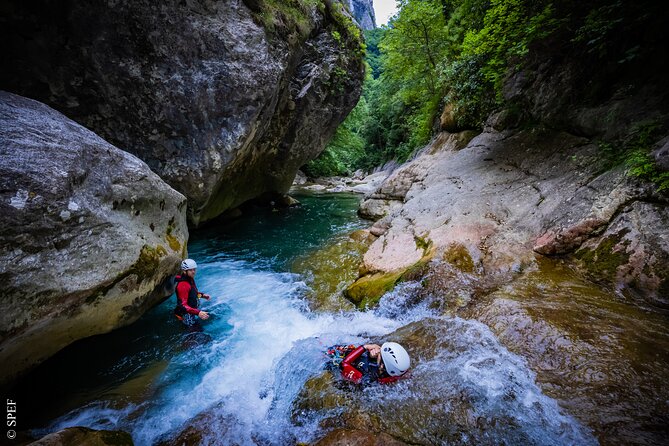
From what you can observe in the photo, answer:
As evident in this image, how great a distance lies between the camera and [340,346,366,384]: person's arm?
4078 mm

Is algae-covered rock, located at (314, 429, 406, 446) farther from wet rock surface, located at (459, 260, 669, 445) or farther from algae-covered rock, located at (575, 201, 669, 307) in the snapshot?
algae-covered rock, located at (575, 201, 669, 307)

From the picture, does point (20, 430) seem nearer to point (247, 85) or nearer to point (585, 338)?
point (585, 338)

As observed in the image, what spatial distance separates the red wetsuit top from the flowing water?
11cm

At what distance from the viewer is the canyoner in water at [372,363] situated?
12.9 feet

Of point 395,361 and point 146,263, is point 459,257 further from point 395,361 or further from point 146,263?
point 146,263

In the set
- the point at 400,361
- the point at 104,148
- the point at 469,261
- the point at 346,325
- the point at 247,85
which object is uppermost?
the point at 247,85

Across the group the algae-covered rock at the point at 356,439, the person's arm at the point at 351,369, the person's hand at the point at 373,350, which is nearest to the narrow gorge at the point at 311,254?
the algae-covered rock at the point at 356,439

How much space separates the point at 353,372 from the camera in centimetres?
409

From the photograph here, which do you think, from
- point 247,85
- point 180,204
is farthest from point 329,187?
point 180,204

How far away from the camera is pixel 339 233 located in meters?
12.6

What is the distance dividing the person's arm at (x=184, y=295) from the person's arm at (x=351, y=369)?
3133 mm

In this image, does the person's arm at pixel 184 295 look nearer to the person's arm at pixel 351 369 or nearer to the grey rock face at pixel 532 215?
the person's arm at pixel 351 369

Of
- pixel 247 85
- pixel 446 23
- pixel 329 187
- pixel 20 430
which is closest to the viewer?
pixel 20 430

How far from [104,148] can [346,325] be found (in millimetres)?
5316
